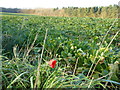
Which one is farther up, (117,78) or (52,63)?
(52,63)

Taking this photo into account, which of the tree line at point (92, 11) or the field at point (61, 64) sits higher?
the tree line at point (92, 11)

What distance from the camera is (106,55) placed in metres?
2.12

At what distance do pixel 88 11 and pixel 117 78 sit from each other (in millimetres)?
29011

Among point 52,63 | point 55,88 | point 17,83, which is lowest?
point 17,83

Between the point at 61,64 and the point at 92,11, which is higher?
the point at 92,11

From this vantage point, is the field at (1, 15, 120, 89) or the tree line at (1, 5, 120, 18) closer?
the field at (1, 15, 120, 89)

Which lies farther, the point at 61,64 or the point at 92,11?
the point at 92,11

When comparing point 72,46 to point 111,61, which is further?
point 72,46

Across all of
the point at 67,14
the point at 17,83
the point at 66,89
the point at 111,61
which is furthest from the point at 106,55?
the point at 67,14

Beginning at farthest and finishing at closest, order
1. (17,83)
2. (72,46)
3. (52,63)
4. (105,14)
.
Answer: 1. (105,14)
2. (72,46)
3. (17,83)
4. (52,63)

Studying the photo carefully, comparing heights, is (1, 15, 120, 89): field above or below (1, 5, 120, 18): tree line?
below

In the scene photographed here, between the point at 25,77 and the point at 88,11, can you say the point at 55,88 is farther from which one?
the point at 88,11

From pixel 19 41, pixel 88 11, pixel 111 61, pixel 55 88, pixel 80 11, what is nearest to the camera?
pixel 55 88

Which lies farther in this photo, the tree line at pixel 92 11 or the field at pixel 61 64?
the tree line at pixel 92 11
